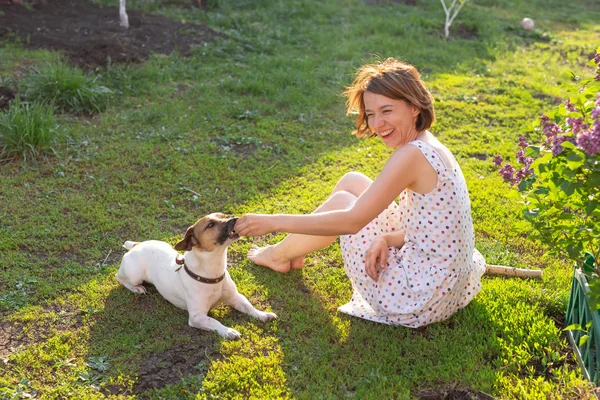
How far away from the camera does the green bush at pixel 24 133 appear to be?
6172 millimetres

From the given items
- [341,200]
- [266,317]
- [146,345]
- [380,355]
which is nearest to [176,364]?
[146,345]

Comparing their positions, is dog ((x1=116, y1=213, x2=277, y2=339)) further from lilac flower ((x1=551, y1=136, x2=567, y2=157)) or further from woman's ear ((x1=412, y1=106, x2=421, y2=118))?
lilac flower ((x1=551, y1=136, x2=567, y2=157))

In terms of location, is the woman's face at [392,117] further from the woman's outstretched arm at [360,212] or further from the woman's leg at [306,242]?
the woman's leg at [306,242]

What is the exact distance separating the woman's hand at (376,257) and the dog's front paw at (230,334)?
877 millimetres

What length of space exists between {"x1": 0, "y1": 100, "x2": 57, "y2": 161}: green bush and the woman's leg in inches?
108

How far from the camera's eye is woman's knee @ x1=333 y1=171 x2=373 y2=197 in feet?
14.5

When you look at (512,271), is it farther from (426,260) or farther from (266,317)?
Result: (266,317)

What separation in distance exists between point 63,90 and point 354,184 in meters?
4.27

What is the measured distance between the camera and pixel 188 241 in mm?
3801

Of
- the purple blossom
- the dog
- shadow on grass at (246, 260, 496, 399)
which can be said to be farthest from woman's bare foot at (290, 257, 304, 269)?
the purple blossom

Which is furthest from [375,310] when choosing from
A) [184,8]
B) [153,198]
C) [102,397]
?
[184,8]

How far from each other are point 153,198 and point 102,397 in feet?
8.39

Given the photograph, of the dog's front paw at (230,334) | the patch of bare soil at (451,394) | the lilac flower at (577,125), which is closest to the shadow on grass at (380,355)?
the patch of bare soil at (451,394)

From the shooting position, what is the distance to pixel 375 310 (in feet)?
13.3
